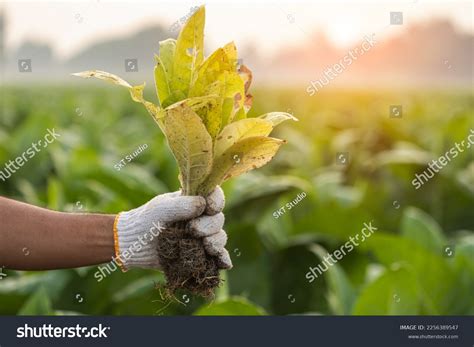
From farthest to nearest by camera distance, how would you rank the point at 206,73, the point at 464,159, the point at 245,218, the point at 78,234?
the point at 464,159 → the point at 245,218 → the point at 78,234 → the point at 206,73

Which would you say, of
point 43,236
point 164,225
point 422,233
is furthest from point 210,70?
point 422,233

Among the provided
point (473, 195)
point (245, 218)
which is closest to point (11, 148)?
point (245, 218)

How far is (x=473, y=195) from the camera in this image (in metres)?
6.08

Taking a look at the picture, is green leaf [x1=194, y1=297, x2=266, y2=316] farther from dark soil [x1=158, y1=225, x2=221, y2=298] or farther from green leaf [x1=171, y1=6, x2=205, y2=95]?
green leaf [x1=171, y1=6, x2=205, y2=95]

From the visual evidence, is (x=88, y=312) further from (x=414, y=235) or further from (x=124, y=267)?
Result: (x=414, y=235)

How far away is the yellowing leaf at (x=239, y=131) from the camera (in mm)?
2490

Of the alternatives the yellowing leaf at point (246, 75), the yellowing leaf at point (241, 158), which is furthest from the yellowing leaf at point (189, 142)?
the yellowing leaf at point (246, 75)

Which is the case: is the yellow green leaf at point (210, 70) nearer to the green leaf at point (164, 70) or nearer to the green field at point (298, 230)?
the green leaf at point (164, 70)

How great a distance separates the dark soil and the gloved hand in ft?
0.09

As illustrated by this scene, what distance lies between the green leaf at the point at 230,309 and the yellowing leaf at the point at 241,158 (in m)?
0.80

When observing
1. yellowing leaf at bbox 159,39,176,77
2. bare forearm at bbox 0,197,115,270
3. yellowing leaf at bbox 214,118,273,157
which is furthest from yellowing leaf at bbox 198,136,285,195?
bare forearm at bbox 0,197,115,270

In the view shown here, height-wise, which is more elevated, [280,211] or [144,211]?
[144,211]

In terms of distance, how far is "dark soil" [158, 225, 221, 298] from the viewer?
2783mm

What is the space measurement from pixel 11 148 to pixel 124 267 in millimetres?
4375
